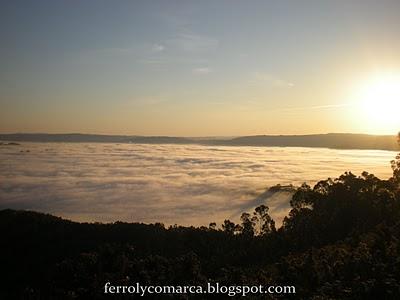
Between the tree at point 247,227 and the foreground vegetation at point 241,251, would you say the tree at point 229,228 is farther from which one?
the tree at point 247,227

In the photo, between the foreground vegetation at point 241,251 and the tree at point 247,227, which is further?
the tree at point 247,227

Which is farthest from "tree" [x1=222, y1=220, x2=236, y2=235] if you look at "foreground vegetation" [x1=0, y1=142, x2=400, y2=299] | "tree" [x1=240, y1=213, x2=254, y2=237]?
"tree" [x1=240, y1=213, x2=254, y2=237]

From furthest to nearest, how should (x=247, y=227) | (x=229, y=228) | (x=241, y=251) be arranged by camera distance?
1. (x=229, y=228)
2. (x=247, y=227)
3. (x=241, y=251)

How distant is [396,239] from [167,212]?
94.4 m

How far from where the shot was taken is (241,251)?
6450 cm

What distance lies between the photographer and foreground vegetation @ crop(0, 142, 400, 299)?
31422 mm

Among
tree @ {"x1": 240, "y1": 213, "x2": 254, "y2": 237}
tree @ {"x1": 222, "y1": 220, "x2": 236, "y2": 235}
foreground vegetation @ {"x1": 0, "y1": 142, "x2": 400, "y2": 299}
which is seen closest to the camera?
→ foreground vegetation @ {"x1": 0, "y1": 142, "x2": 400, "y2": 299}

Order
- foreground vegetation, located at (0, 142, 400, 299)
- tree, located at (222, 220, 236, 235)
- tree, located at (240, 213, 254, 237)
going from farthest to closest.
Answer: tree, located at (222, 220, 236, 235)
tree, located at (240, 213, 254, 237)
foreground vegetation, located at (0, 142, 400, 299)

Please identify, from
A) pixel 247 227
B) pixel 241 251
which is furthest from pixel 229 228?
pixel 241 251

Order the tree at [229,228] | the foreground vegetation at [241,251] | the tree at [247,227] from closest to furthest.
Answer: the foreground vegetation at [241,251] → the tree at [247,227] → the tree at [229,228]

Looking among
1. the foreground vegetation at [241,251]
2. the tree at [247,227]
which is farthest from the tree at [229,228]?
the tree at [247,227]

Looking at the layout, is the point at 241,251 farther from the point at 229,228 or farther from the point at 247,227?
the point at 229,228

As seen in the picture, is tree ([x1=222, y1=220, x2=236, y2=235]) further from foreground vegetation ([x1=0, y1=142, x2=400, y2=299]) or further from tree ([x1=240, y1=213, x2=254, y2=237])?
tree ([x1=240, y1=213, x2=254, y2=237])

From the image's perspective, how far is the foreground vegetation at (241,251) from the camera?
31.4 metres
